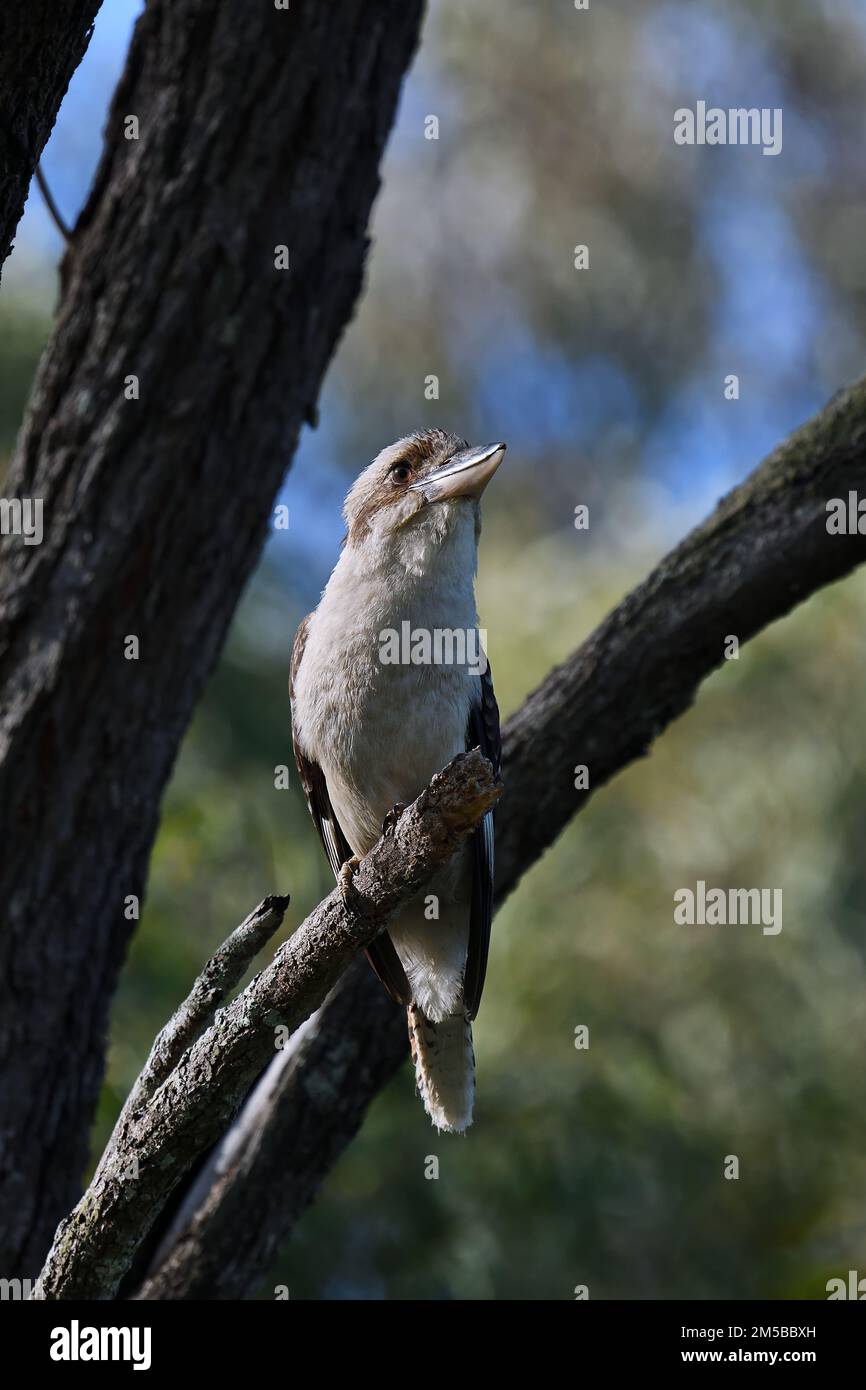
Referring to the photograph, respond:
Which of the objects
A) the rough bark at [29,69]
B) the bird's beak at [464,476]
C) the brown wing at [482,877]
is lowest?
the brown wing at [482,877]

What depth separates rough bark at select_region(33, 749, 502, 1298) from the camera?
2.11 meters

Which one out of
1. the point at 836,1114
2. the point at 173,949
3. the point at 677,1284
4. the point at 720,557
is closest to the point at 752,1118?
the point at 836,1114

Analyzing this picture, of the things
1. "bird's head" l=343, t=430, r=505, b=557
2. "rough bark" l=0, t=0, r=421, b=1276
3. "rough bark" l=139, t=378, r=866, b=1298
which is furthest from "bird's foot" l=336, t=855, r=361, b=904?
"rough bark" l=0, t=0, r=421, b=1276

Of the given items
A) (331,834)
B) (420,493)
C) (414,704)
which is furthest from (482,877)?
(420,493)

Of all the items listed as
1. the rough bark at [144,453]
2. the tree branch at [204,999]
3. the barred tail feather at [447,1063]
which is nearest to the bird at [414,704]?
the barred tail feather at [447,1063]

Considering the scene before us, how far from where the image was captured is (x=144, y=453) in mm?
3439

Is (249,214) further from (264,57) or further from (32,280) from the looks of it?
(32,280)

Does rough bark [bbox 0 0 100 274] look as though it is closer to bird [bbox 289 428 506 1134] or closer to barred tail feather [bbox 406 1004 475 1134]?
bird [bbox 289 428 506 1134]

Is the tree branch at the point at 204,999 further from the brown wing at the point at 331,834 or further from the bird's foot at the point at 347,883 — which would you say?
the brown wing at the point at 331,834

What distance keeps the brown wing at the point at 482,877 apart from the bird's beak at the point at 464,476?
0.41m

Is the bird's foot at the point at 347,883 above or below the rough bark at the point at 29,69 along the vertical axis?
below

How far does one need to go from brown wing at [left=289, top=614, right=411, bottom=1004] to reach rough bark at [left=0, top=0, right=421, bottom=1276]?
1.13 feet

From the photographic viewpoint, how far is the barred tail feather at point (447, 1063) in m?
3.35

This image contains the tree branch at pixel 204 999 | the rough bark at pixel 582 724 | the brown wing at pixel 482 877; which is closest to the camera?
the tree branch at pixel 204 999
